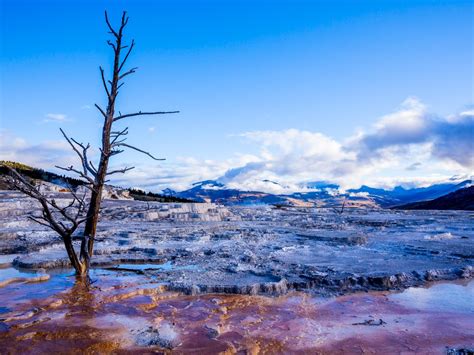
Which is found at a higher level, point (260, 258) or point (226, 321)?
point (260, 258)

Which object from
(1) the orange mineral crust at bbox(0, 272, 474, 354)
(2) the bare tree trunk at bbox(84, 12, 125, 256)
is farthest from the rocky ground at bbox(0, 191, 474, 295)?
(2) the bare tree trunk at bbox(84, 12, 125, 256)

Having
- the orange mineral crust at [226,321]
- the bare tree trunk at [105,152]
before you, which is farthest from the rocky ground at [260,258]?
the bare tree trunk at [105,152]

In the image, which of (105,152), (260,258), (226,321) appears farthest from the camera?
(260,258)

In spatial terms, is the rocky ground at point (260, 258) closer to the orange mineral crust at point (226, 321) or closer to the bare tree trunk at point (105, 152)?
the orange mineral crust at point (226, 321)

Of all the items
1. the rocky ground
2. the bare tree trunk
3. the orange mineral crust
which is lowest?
the orange mineral crust

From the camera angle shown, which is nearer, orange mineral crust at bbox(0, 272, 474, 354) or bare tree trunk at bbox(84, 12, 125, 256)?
orange mineral crust at bbox(0, 272, 474, 354)

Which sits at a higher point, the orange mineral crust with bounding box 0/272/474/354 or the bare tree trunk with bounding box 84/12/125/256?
the bare tree trunk with bounding box 84/12/125/256

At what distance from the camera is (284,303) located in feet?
16.6

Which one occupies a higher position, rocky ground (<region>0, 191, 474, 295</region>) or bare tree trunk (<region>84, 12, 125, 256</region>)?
bare tree trunk (<region>84, 12, 125, 256</region>)

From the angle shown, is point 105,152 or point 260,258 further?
point 260,258

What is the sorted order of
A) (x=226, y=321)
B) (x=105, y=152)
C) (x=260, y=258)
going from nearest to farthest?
(x=226, y=321) < (x=105, y=152) < (x=260, y=258)

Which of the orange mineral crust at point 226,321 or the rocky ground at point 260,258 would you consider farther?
the rocky ground at point 260,258

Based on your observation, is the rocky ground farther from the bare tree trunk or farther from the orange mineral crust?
the bare tree trunk

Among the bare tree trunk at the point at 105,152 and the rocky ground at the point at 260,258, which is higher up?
the bare tree trunk at the point at 105,152
